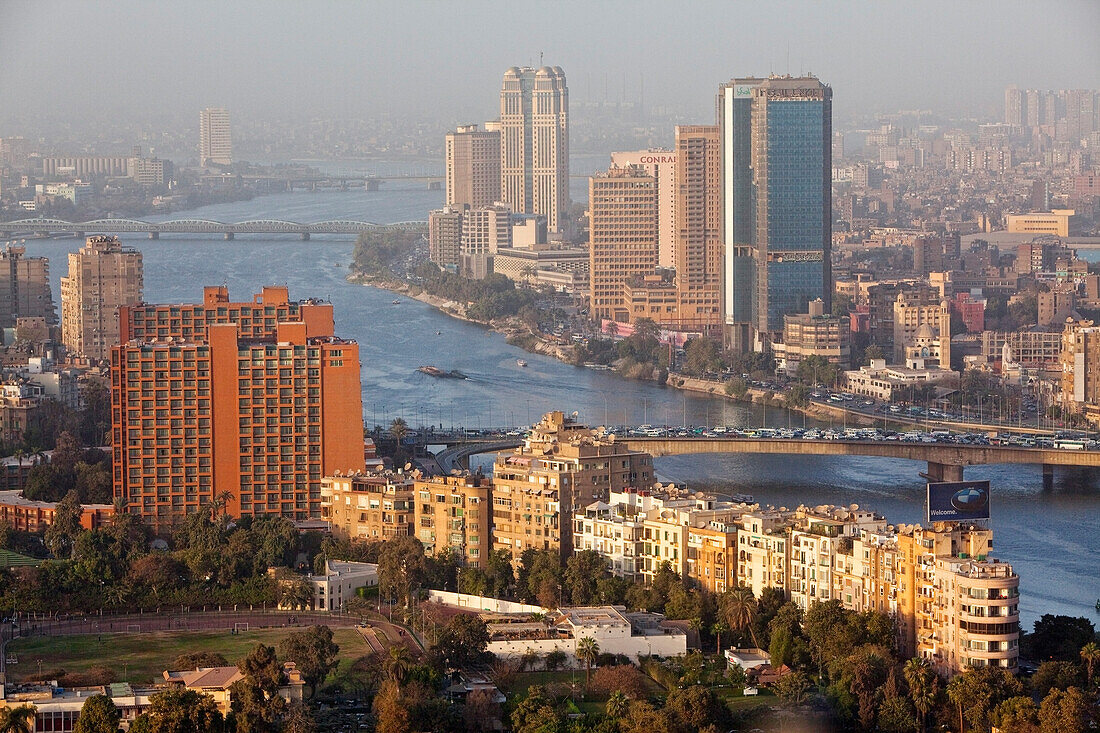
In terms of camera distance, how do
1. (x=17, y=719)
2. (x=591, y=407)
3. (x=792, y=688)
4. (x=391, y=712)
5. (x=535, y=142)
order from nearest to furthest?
1. (x=17, y=719)
2. (x=391, y=712)
3. (x=792, y=688)
4. (x=591, y=407)
5. (x=535, y=142)

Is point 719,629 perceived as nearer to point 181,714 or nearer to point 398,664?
point 398,664

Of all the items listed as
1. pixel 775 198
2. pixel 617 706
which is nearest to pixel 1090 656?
pixel 617 706

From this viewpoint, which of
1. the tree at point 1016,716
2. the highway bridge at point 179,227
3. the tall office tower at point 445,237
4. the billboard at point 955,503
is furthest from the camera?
the highway bridge at point 179,227

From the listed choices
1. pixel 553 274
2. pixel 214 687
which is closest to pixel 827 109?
pixel 553 274

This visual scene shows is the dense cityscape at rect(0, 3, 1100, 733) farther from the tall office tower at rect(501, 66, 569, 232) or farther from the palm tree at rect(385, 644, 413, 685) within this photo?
the tall office tower at rect(501, 66, 569, 232)

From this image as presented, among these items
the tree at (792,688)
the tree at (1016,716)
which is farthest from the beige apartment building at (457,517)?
the tree at (1016,716)

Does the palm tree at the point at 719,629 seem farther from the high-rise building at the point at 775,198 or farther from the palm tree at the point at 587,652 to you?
the high-rise building at the point at 775,198

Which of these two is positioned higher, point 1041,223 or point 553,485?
point 1041,223
